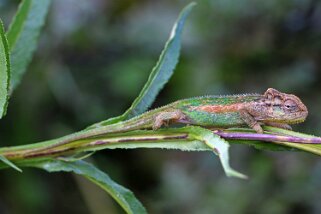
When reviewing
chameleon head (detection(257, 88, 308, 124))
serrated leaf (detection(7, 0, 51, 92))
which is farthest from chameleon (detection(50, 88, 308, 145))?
serrated leaf (detection(7, 0, 51, 92))

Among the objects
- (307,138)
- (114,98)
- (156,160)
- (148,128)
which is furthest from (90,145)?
(156,160)

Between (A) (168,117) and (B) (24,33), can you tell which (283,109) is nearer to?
(A) (168,117)

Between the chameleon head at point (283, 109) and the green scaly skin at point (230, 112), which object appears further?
the chameleon head at point (283, 109)

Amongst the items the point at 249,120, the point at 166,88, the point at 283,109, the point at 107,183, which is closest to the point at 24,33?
the point at 107,183

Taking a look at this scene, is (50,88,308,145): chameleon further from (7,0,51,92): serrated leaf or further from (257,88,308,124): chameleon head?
(7,0,51,92): serrated leaf

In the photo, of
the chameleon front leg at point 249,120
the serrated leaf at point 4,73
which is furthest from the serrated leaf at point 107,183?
the chameleon front leg at point 249,120

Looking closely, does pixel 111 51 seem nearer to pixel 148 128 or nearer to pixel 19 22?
pixel 19 22

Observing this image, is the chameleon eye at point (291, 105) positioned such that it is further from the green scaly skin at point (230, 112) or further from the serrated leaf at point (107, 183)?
the serrated leaf at point (107, 183)
